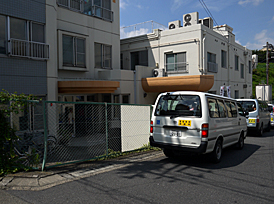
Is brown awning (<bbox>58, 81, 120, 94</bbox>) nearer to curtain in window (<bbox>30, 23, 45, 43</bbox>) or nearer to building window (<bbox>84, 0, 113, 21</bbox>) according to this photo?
curtain in window (<bbox>30, 23, 45, 43</bbox>)

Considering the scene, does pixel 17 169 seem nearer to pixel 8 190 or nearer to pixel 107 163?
pixel 8 190

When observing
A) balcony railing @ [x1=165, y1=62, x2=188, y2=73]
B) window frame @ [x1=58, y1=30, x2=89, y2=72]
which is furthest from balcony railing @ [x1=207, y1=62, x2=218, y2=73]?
window frame @ [x1=58, y1=30, x2=89, y2=72]

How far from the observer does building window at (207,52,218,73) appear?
19366 mm

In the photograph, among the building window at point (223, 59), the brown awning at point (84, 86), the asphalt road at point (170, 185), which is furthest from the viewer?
the building window at point (223, 59)

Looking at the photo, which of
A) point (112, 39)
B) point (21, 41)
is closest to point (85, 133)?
point (21, 41)

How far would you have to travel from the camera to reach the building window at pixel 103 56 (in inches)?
592

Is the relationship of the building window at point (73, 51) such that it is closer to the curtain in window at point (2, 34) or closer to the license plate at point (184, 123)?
the curtain in window at point (2, 34)

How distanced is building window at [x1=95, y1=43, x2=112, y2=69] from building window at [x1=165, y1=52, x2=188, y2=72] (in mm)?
5659

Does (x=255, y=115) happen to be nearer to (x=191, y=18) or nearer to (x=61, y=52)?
(x=61, y=52)

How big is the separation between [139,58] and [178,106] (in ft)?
47.6

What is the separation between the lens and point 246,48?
93.0 ft

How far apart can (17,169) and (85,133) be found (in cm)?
311

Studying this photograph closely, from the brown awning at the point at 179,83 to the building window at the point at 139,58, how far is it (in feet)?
13.9

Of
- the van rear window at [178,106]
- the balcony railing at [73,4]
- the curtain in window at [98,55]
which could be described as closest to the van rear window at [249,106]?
the van rear window at [178,106]
